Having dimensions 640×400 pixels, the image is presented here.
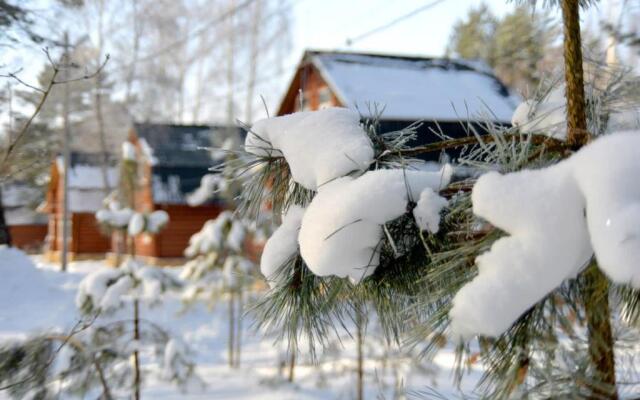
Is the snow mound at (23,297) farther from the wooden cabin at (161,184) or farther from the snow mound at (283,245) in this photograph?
the wooden cabin at (161,184)

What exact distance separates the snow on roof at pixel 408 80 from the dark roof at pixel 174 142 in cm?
821

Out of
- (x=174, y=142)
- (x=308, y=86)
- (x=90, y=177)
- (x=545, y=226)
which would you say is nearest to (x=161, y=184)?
(x=174, y=142)

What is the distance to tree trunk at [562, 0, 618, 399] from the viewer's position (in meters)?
0.83

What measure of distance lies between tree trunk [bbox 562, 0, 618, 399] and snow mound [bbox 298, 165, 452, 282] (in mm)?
289

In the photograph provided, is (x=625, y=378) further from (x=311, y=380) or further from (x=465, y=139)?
(x=311, y=380)

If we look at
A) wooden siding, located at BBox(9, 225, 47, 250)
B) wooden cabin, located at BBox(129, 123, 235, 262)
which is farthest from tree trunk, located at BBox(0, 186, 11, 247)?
wooden cabin, located at BBox(129, 123, 235, 262)

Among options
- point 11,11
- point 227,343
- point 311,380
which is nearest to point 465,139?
point 11,11

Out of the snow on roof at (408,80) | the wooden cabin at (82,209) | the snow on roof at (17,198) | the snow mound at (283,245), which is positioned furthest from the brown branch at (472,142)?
the wooden cabin at (82,209)

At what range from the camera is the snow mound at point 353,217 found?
92 centimetres

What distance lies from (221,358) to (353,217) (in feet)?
25.5

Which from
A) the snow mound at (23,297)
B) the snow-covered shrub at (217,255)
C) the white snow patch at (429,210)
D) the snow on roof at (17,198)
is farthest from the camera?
the snow-covered shrub at (217,255)

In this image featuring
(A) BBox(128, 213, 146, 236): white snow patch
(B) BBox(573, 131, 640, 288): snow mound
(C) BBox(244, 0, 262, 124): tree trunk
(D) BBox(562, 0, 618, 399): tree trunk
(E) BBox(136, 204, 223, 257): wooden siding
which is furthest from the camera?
(C) BBox(244, 0, 262, 124): tree trunk

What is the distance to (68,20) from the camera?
2.11 metres

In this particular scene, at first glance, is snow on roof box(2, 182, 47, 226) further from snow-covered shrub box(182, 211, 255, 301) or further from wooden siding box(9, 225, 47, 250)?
snow-covered shrub box(182, 211, 255, 301)
